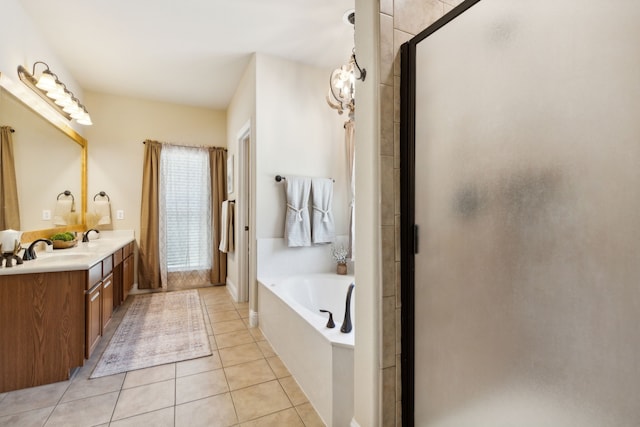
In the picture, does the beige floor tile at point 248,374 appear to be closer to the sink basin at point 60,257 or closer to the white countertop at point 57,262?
the white countertop at point 57,262

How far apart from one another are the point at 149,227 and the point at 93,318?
2052mm

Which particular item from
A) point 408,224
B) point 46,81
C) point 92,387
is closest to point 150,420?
point 92,387

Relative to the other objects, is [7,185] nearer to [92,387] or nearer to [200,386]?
[92,387]

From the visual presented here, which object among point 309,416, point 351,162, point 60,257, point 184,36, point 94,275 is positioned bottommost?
point 309,416

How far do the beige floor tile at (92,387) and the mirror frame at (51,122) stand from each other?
1.25 metres

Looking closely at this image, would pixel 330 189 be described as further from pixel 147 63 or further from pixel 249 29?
pixel 147 63

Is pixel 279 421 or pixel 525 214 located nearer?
pixel 525 214

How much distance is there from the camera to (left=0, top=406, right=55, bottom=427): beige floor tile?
1544 mm

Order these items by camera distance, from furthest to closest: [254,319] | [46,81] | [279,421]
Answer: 1. [254,319]
2. [46,81]
3. [279,421]

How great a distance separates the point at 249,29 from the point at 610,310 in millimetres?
2861

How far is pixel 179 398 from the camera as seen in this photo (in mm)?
1774

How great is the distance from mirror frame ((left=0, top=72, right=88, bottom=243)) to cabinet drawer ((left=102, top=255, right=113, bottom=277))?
22.6 inches

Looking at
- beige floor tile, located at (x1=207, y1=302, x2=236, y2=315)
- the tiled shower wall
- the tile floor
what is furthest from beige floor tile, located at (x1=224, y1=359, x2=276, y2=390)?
beige floor tile, located at (x1=207, y1=302, x2=236, y2=315)

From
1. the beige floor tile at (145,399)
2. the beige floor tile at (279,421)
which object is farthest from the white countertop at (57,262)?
the beige floor tile at (279,421)
